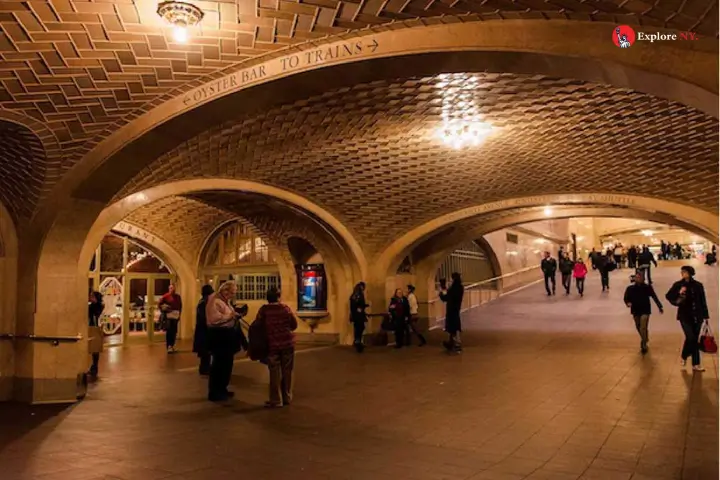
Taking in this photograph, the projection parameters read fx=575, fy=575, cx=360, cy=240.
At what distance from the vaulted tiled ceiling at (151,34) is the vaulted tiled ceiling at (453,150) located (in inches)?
79.7

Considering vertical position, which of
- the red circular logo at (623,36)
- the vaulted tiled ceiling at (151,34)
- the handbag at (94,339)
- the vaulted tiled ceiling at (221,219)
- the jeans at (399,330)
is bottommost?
the jeans at (399,330)

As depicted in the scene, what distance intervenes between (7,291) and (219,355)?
9.79 ft

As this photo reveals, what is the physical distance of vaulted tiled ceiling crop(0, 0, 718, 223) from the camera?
3996 millimetres

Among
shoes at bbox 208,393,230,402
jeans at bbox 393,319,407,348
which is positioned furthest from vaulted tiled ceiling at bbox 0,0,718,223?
jeans at bbox 393,319,407,348

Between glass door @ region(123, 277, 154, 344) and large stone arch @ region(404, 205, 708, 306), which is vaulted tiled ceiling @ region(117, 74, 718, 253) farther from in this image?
glass door @ region(123, 277, 154, 344)

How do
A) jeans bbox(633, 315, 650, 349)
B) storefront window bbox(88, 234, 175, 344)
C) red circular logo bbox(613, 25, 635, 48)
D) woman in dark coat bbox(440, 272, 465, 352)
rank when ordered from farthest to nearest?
storefront window bbox(88, 234, 175, 344) → woman in dark coat bbox(440, 272, 465, 352) → jeans bbox(633, 315, 650, 349) → red circular logo bbox(613, 25, 635, 48)

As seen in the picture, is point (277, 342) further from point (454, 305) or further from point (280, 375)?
point (454, 305)

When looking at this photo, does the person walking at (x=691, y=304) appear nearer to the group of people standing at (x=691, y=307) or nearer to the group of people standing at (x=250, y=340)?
the group of people standing at (x=691, y=307)

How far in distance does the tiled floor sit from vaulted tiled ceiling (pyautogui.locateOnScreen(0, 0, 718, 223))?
10.8 feet

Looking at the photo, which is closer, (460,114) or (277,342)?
(277,342)

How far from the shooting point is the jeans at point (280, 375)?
685 cm

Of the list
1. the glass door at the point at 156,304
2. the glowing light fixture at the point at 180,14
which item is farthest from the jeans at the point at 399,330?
the glowing light fixture at the point at 180,14

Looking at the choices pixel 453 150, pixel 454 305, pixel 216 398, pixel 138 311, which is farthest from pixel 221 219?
pixel 216 398

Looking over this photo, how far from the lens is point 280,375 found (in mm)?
6992
